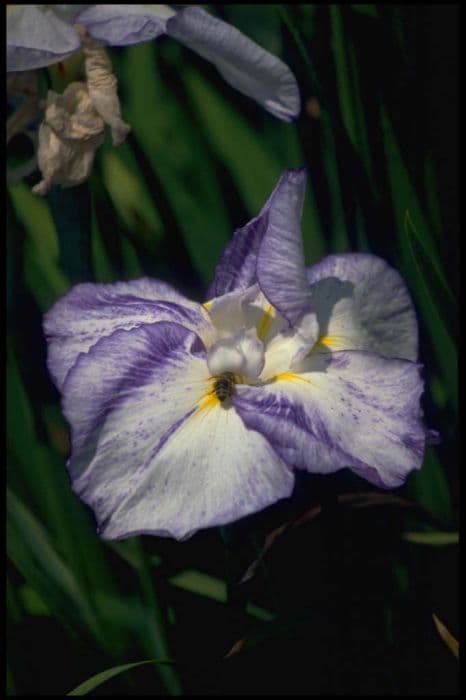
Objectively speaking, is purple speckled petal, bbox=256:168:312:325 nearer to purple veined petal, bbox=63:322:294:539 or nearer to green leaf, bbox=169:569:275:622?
purple veined petal, bbox=63:322:294:539

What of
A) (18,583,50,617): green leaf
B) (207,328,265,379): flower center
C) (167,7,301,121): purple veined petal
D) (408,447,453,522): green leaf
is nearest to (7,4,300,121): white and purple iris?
(167,7,301,121): purple veined petal

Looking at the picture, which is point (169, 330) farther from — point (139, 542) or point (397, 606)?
point (397, 606)

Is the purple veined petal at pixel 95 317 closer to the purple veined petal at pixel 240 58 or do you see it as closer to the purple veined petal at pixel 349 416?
the purple veined petal at pixel 349 416

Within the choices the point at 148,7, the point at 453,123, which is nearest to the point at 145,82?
the point at 148,7

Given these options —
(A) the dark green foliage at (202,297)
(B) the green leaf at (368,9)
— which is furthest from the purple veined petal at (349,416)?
(B) the green leaf at (368,9)

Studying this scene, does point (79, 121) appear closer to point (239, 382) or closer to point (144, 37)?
point (144, 37)
